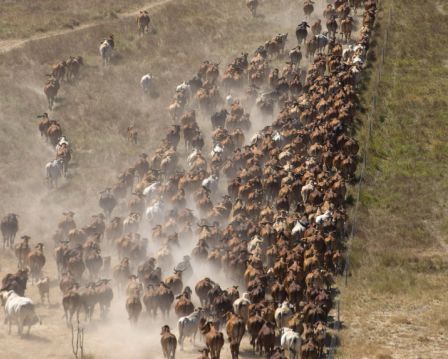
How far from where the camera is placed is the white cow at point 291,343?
25938 mm

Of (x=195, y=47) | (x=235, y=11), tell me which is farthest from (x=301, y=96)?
(x=235, y=11)

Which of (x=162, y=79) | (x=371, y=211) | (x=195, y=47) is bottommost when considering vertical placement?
(x=371, y=211)

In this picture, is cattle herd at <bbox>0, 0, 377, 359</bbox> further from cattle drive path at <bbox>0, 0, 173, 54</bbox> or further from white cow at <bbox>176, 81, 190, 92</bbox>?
cattle drive path at <bbox>0, 0, 173, 54</bbox>

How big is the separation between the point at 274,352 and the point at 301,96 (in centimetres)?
2378

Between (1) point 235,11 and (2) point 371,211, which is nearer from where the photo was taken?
(2) point 371,211

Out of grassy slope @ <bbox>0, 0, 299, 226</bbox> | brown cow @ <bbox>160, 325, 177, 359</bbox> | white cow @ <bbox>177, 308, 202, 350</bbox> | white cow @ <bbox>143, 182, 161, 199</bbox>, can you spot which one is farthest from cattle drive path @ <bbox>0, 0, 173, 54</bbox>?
brown cow @ <bbox>160, 325, 177, 359</bbox>

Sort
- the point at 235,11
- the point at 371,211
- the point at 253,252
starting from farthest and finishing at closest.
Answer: the point at 235,11 < the point at 371,211 < the point at 253,252

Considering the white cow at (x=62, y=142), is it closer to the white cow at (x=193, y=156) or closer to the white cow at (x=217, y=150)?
the white cow at (x=193, y=156)

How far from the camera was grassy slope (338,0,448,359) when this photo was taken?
95.1 feet

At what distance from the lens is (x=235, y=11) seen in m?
62.4

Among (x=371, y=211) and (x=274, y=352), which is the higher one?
(x=371, y=211)

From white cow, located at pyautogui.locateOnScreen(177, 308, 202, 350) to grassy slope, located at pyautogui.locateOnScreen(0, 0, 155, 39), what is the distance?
33698mm

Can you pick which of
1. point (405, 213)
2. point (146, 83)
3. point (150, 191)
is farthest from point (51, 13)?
point (405, 213)

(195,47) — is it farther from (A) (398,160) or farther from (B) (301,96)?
(A) (398,160)
